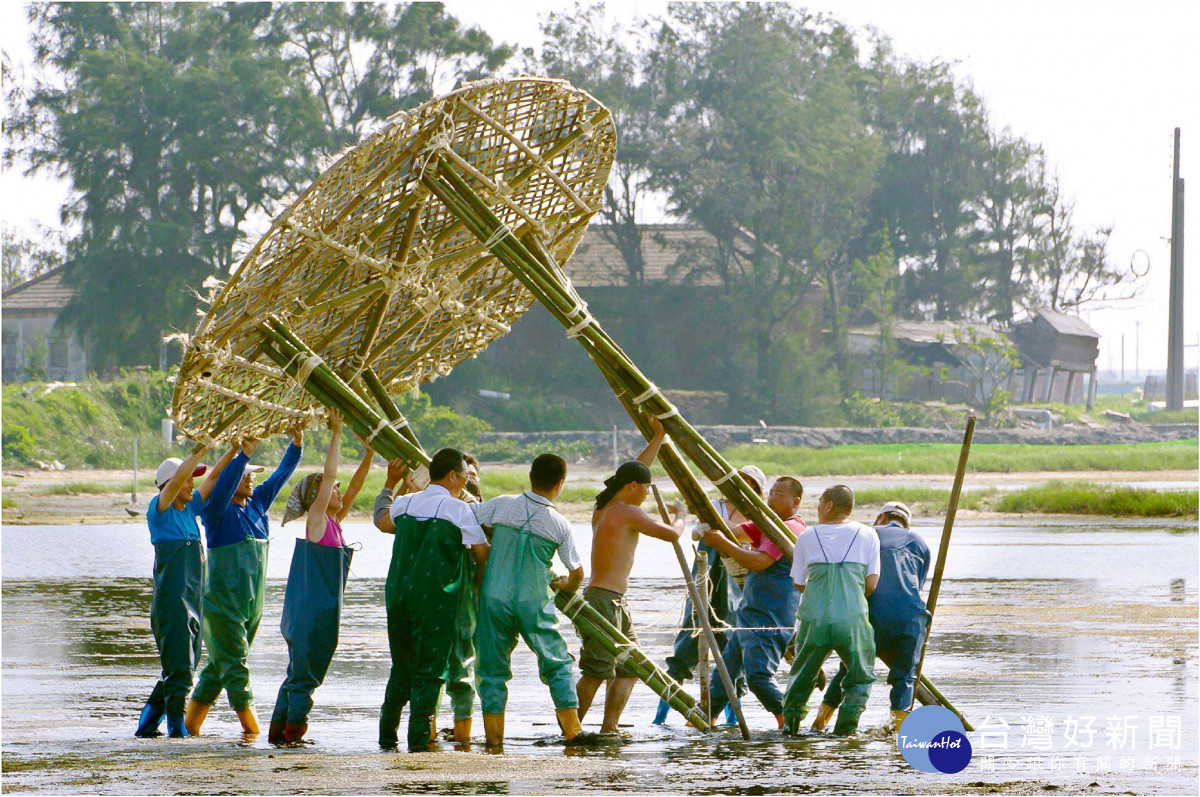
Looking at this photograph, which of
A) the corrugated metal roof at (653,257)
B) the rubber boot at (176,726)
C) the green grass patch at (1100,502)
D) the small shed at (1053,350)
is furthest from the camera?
the small shed at (1053,350)

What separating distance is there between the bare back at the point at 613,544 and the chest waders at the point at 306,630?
1.40 meters

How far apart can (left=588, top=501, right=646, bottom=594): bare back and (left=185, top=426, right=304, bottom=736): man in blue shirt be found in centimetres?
170

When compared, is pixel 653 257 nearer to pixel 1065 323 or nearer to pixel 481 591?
A: pixel 1065 323

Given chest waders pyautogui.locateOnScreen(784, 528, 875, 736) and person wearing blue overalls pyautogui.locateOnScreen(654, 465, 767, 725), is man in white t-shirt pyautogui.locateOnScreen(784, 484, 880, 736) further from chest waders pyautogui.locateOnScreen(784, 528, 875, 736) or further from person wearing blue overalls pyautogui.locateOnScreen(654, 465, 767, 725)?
person wearing blue overalls pyautogui.locateOnScreen(654, 465, 767, 725)

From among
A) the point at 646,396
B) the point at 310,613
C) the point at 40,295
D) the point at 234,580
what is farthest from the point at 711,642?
the point at 40,295

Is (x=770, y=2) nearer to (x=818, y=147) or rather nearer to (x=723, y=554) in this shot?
(x=818, y=147)

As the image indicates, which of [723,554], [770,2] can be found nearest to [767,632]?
[723,554]

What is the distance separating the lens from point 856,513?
28.5m

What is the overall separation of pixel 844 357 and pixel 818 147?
811cm

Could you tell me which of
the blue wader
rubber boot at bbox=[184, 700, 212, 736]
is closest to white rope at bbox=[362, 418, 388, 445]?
rubber boot at bbox=[184, 700, 212, 736]

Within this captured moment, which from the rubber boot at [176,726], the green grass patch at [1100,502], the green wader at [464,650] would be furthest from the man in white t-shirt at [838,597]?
the green grass patch at [1100,502]

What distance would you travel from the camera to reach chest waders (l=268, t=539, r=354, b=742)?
726 cm

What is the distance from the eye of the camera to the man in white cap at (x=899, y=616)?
7566 millimetres

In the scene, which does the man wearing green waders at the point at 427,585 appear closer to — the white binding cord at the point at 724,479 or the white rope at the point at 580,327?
the white rope at the point at 580,327
